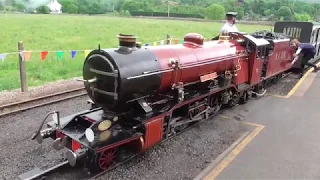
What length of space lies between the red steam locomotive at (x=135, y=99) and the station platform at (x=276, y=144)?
1.37 metres

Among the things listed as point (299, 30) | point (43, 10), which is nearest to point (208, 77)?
point (299, 30)

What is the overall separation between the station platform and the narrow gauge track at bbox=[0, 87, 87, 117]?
5039mm

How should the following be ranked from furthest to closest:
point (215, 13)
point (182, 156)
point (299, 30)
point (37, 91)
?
point (215, 13), point (299, 30), point (37, 91), point (182, 156)

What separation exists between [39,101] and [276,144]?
266 inches

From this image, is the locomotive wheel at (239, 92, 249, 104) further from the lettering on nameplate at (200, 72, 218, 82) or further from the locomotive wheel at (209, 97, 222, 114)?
the lettering on nameplate at (200, 72, 218, 82)

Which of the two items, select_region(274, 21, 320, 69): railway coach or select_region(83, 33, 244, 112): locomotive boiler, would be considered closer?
select_region(83, 33, 244, 112): locomotive boiler

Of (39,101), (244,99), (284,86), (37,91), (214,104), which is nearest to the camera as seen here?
(214,104)

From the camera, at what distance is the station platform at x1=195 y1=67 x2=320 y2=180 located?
5691 mm

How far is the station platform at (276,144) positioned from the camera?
5691 mm

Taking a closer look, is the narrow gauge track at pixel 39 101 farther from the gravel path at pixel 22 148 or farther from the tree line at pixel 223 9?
the tree line at pixel 223 9

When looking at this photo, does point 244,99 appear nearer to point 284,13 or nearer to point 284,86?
point 284,86

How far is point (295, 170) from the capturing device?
5816 mm

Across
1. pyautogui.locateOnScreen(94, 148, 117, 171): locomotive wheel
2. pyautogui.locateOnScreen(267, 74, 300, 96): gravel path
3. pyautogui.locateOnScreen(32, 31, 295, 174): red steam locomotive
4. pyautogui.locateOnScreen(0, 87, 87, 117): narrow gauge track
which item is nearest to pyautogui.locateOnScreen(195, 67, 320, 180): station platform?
pyautogui.locateOnScreen(267, 74, 300, 96): gravel path

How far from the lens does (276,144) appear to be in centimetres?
694
